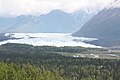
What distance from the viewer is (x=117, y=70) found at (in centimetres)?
13562

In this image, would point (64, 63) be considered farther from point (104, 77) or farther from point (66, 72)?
point (104, 77)

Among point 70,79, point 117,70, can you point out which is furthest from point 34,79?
point 117,70

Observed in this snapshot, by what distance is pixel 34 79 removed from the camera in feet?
356

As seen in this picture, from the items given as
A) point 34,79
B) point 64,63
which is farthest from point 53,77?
point 64,63

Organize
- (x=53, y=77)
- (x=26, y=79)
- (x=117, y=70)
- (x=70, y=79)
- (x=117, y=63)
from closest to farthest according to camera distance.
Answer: (x=26, y=79) < (x=53, y=77) < (x=70, y=79) < (x=117, y=70) < (x=117, y=63)

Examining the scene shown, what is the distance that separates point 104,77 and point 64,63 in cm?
3387

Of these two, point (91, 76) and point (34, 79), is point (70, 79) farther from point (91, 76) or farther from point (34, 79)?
point (34, 79)

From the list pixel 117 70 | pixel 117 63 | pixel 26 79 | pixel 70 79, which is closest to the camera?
pixel 26 79

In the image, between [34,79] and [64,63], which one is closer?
[34,79]

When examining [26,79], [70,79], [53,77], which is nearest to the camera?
[26,79]

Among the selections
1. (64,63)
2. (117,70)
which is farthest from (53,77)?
(64,63)

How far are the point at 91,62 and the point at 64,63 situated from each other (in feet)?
36.5

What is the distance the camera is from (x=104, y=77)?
12850 centimetres

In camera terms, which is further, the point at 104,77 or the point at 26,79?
the point at 104,77
